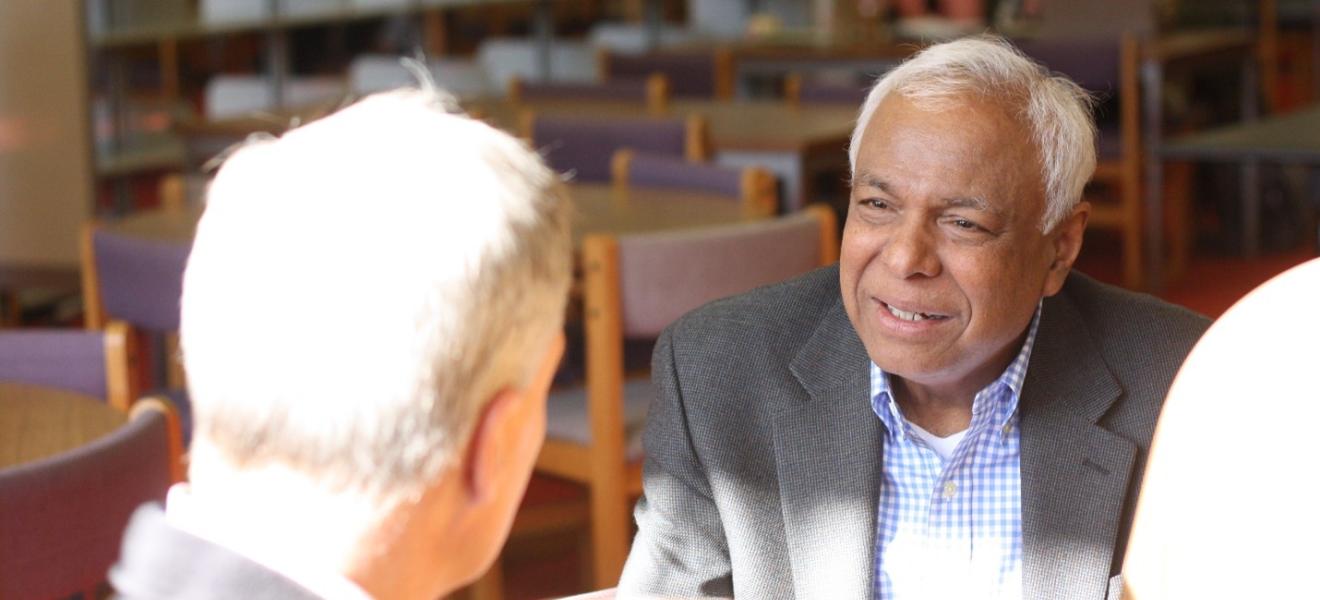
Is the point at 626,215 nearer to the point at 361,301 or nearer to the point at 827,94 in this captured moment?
the point at 827,94

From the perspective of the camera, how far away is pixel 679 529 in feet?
5.57

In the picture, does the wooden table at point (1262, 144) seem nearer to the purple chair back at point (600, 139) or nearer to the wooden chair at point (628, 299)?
the purple chair back at point (600, 139)

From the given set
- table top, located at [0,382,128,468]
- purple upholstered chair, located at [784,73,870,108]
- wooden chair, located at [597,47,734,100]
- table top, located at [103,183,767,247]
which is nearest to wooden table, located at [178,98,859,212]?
A: purple upholstered chair, located at [784,73,870,108]

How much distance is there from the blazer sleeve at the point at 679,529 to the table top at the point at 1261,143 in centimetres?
301

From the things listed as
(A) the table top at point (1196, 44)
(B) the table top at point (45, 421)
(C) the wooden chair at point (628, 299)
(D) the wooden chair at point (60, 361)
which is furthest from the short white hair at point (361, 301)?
(A) the table top at point (1196, 44)

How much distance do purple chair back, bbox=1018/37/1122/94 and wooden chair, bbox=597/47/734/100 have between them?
4.41ft

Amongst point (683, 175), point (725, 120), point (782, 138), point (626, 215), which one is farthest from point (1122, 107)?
point (626, 215)

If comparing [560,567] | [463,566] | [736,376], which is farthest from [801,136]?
[463,566]

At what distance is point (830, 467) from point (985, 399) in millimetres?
172

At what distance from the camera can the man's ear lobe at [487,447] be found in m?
0.93

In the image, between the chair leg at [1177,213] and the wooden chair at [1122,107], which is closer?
the wooden chair at [1122,107]

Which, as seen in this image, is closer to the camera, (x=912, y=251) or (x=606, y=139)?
(x=912, y=251)

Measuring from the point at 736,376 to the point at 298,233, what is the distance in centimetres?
89

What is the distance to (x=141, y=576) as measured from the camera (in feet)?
2.92
